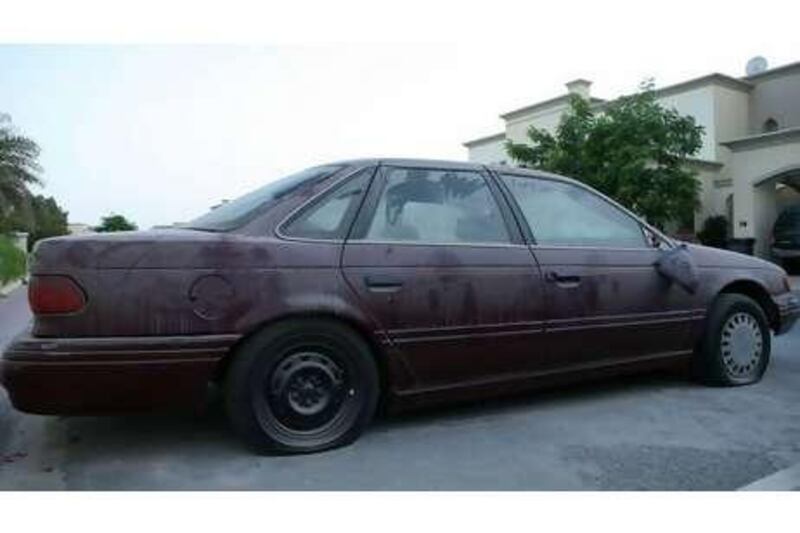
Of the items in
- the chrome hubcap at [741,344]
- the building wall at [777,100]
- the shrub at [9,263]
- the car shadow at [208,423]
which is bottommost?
the car shadow at [208,423]

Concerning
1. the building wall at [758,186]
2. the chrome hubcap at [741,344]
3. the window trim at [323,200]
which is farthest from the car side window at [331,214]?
the building wall at [758,186]

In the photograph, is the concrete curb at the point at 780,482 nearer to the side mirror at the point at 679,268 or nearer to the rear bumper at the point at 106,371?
the side mirror at the point at 679,268

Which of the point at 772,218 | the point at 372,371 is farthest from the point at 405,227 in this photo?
the point at 772,218

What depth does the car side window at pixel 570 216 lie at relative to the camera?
4523mm

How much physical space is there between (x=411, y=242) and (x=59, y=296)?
5.54 feet

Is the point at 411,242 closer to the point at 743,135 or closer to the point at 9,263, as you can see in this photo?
the point at 9,263

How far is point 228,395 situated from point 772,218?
19.3 meters

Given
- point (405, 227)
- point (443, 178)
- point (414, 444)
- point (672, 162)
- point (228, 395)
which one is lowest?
point (414, 444)

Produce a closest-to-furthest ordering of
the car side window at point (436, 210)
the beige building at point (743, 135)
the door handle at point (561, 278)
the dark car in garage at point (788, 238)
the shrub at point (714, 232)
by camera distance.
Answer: the car side window at point (436, 210) < the door handle at point (561, 278) < the dark car in garage at point (788, 238) < the beige building at point (743, 135) < the shrub at point (714, 232)

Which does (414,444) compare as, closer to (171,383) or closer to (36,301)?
(171,383)

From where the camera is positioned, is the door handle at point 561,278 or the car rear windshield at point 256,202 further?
the door handle at point 561,278

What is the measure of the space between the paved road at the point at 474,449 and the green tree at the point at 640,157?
13857 mm

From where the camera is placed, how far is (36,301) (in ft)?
10.9

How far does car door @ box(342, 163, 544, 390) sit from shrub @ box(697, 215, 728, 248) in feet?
59.8
